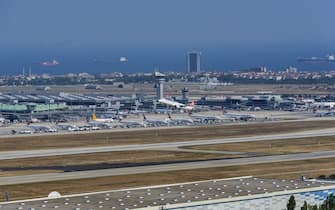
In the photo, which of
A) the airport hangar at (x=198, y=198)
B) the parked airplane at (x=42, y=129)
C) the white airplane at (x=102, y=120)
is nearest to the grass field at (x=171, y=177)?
the airport hangar at (x=198, y=198)

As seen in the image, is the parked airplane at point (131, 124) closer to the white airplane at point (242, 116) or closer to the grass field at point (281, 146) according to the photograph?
the white airplane at point (242, 116)

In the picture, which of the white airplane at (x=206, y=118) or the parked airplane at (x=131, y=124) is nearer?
the parked airplane at (x=131, y=124)

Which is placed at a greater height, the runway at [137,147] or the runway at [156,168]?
the runway at [156,168]

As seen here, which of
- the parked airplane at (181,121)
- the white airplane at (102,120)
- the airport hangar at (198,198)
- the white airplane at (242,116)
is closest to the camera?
the airport hangar at (198,198)

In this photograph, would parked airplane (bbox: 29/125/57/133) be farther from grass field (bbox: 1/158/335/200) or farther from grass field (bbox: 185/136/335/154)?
grass field (bbox: 1/158/335/200)

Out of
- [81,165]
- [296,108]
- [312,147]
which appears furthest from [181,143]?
[296,108]

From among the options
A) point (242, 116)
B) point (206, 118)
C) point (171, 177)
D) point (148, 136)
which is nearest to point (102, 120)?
point (206, 118)

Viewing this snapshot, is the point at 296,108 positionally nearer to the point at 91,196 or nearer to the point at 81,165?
the point at 81,165

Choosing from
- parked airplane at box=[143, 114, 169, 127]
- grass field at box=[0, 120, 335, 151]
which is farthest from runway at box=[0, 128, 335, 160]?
parked airplane at box=[143, 114, 169, 127]
